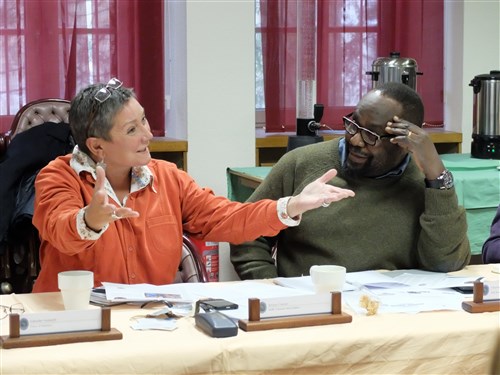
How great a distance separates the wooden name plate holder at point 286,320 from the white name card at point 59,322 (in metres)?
0.27

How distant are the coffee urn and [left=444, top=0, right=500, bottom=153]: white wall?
675 mm

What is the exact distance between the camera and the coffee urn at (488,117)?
4020mm

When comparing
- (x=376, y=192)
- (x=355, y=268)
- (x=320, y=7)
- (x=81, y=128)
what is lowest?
(x=355, y=268)

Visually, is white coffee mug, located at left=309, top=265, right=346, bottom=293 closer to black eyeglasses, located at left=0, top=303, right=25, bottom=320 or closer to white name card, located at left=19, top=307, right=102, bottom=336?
white name card, located at left=19, top=307, right=102, bottom=336

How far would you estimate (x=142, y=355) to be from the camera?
4.86ft

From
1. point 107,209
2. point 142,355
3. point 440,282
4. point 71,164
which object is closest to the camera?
point 142,355

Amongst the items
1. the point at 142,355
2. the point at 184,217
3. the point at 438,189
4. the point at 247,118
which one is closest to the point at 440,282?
the point at 438,189

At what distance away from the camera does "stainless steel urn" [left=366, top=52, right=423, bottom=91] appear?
402 cm

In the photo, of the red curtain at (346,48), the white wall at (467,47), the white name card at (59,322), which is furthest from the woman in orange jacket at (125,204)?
the white wall at (467,47)

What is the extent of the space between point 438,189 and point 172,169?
28.3 inches

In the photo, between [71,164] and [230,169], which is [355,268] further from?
[230,169]

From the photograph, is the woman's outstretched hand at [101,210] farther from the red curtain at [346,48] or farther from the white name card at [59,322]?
the red curtain at [346,48]

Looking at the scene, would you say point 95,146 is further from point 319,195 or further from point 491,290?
point 491,290

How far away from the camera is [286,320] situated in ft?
5.38
